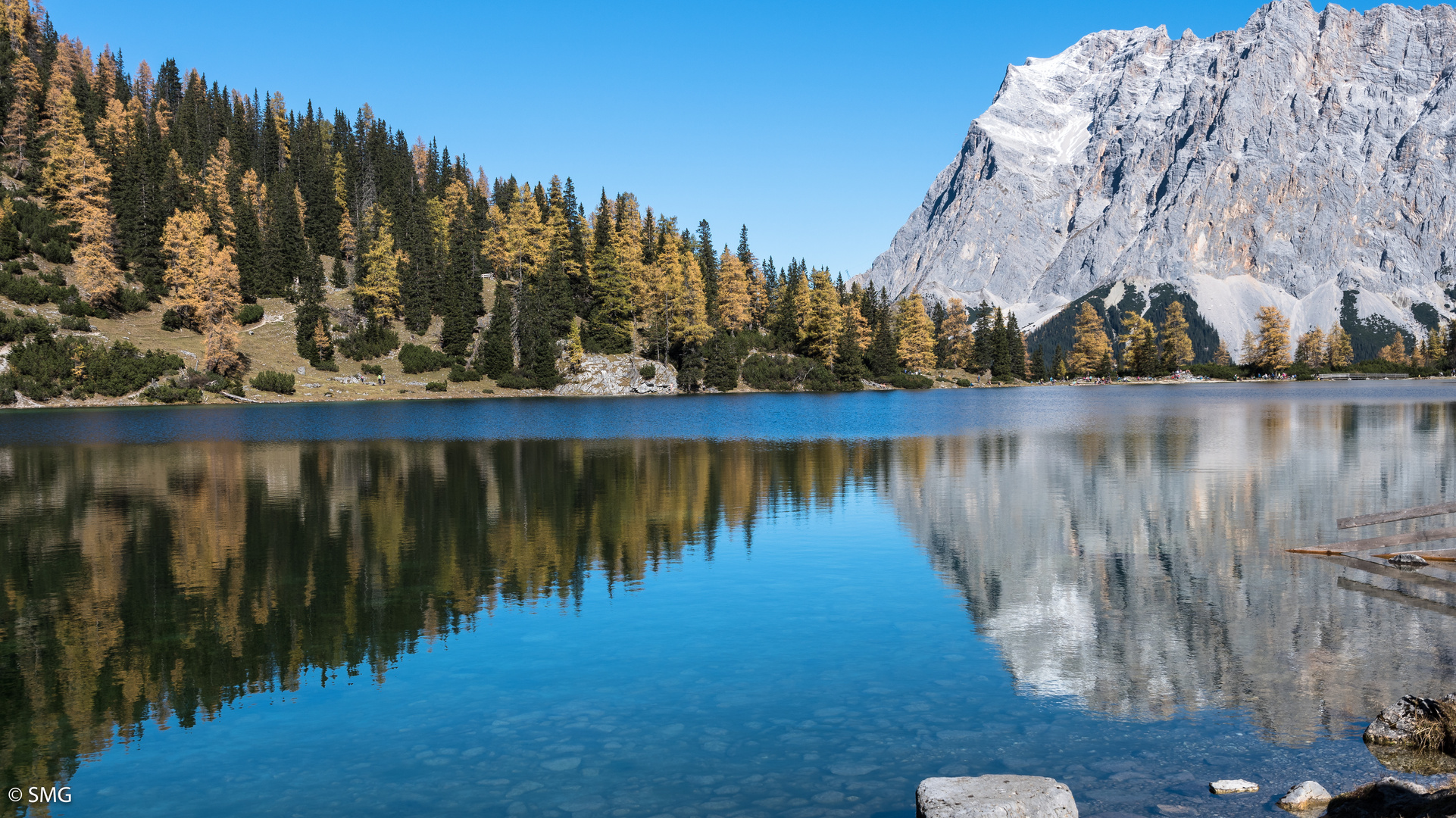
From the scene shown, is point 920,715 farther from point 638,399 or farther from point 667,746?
point 638,399

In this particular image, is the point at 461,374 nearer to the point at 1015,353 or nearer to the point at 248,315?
the point at 248,315

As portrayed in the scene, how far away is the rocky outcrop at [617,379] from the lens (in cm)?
12750

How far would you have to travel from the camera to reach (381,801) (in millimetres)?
9617

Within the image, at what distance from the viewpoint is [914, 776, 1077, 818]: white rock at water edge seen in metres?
8.16

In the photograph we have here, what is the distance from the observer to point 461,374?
12394cm

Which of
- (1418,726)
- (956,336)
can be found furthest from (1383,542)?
(956,336)

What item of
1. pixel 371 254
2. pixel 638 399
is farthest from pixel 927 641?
pixel 371 254

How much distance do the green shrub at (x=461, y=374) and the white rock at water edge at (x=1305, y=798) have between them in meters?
122

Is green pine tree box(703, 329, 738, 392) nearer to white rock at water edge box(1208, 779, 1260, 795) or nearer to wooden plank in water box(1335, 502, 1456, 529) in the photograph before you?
wooden plank in water box(1335, 502, 1456, 529)

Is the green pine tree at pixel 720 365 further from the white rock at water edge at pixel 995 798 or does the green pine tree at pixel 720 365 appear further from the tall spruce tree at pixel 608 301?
the white rock at water edge at pixel 995 798

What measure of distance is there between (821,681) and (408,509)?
20367 millimetres

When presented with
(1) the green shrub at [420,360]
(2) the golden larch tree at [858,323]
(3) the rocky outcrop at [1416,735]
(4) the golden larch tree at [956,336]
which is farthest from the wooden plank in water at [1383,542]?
(4) the golden larch tree at [956,336]

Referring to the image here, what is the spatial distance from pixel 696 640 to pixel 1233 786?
8284 millimetres

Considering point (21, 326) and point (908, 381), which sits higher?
point (21, 326)
